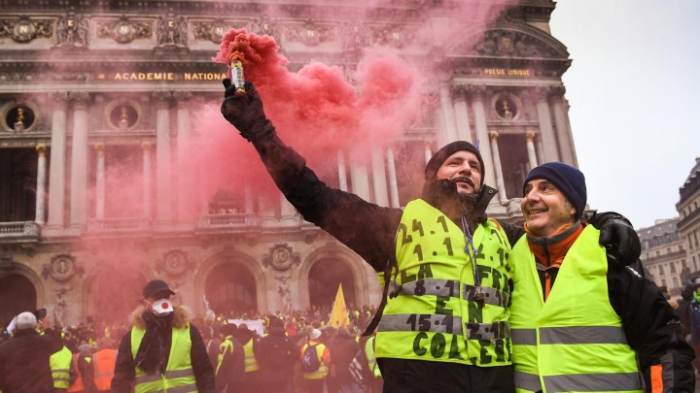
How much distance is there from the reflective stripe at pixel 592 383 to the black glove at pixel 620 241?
0.61m

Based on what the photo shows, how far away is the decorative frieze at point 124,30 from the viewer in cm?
2872

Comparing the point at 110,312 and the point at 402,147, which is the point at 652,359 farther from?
the point at 402,147

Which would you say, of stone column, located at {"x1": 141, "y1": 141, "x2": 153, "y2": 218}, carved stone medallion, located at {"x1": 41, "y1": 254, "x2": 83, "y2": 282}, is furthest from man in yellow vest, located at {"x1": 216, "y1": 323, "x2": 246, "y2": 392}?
stone column, located at {"x1": 141, "y1": 141, "x2": 153, "y2": 218}

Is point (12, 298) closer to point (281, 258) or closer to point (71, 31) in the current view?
point (281, 258)

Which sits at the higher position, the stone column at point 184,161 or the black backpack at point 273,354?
the stone column at point 184,161

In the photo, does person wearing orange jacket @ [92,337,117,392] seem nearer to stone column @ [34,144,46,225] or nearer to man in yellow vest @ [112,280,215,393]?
man in yellow vest @ [112,280,215,393]

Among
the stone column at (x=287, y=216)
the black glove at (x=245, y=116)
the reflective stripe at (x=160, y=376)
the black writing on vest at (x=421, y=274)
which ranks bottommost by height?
the reflective stripe at (x=160, y=376)

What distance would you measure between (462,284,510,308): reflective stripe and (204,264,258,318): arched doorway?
2499cm

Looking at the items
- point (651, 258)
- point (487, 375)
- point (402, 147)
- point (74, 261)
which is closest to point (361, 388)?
point (487, 375)

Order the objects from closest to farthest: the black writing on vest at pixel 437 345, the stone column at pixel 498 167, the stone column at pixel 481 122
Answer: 1. the black writing on vest at pixel 437 345
2. the stone column at pixel 498 167
3. the stone column at pixel 481 122

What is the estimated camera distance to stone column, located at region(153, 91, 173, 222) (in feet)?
86.2

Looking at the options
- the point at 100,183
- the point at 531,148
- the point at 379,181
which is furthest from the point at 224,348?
the point at 531,148

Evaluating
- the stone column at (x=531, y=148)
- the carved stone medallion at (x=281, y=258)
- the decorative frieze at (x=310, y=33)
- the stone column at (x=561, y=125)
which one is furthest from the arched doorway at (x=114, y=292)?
the stone column at (x=561, y=125)

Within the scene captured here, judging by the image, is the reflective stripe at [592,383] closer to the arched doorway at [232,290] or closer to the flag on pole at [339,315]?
the flag on pole at [339,315]
